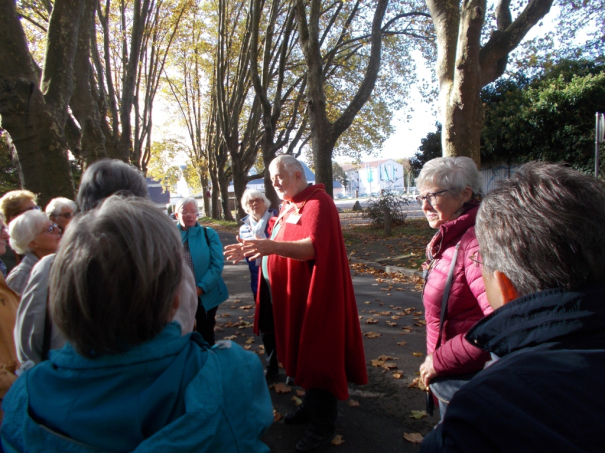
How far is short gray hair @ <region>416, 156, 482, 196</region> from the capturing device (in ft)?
7.53

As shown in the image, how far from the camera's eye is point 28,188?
168 inches

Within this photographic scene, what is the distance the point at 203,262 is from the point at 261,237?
966mm

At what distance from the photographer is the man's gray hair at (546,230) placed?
3.25 feet

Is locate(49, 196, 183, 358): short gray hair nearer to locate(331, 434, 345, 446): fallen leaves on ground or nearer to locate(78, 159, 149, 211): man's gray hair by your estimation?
A: locate(78, 159, 149, 211): man's gray hair

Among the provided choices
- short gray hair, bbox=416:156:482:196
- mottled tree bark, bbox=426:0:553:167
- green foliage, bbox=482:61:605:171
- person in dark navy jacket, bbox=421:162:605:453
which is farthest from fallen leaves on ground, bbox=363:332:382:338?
green foliage, bbox=482:61:605:171

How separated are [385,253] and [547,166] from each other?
32.7 ft

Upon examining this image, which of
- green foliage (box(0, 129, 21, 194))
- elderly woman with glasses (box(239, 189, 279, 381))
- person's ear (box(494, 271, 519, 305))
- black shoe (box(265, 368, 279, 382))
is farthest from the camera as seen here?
green foliage (box(0, 129, 21, 194))

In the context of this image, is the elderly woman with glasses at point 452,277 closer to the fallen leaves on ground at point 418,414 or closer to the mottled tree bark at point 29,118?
the fallen leaves on ground at point 418,414

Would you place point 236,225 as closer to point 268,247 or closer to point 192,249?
point 192,249

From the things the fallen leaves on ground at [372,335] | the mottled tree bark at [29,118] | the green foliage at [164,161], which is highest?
the green foliage at [164,161]

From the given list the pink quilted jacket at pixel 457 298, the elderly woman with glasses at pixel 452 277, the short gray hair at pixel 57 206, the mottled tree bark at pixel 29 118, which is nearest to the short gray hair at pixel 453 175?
the elderly woman with glasses at pixel 452 277

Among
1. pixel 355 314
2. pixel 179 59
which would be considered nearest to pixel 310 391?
pixel 355 314

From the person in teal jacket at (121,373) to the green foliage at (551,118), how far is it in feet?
51.4

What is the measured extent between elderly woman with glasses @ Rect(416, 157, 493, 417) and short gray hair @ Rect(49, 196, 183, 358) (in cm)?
129
